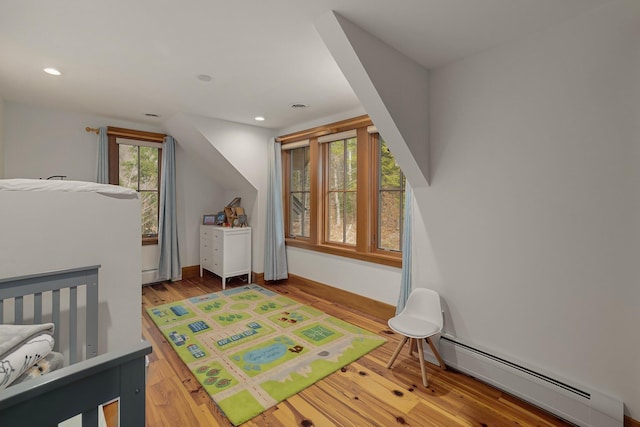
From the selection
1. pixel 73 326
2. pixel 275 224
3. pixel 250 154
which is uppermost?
pixel 250 154

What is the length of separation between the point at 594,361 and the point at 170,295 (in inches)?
161

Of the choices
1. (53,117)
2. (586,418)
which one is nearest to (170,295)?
(53,117)

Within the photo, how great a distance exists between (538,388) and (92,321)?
8.77 ft

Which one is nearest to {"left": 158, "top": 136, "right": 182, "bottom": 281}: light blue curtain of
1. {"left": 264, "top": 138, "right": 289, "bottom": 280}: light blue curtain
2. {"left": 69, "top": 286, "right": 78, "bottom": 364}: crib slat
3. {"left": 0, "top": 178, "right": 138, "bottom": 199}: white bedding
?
{"left": 264, "top": 138, "right": 289, "bottom": 280}: light blue curtain

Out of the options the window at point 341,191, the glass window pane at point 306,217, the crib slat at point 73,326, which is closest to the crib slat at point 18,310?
the crib slat at point 73,326

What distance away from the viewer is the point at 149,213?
169 inches

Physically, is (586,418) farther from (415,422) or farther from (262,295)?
(262,295)

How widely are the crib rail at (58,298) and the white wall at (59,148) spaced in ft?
8.46

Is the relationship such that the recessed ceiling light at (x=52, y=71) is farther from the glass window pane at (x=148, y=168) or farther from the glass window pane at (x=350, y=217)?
the glass window pane at (x=350, y=217)

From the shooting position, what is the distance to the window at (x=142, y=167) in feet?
12.7

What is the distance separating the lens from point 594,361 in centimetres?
160

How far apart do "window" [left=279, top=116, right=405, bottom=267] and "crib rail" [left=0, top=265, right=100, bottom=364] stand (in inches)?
93.9

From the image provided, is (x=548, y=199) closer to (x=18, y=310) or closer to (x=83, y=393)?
(x=83, y=393)

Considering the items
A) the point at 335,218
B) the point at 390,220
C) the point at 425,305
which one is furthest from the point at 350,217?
the point at 425,305
